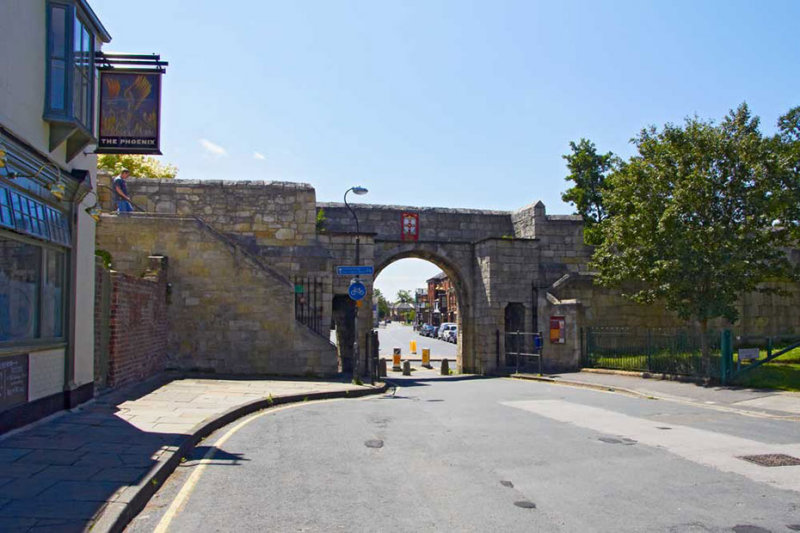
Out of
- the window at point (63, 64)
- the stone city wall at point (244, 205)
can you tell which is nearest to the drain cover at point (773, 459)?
the window at point (63, 64)

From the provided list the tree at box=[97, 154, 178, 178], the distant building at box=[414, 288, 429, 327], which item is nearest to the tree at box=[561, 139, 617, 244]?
the tree at box=[97, 154, 178, 178]

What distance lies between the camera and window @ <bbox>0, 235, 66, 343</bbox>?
8.19 m

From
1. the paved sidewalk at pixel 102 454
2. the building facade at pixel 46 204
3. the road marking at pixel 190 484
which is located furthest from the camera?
the building facade at pixel 46 204

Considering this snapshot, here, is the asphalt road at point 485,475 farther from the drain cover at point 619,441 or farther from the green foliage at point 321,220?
the green foliage at point 321,220

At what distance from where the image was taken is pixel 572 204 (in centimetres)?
3547

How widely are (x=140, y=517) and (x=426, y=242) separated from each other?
20.6 m

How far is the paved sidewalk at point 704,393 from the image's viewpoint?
514 inches

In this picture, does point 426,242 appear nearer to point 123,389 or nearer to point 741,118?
point 741,118

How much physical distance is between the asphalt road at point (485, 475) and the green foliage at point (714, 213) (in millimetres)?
6384

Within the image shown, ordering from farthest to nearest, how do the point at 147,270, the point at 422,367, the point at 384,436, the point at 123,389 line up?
the point at 422,367 → the point at 147,270 → the point at 123,389 → the point at 384,436

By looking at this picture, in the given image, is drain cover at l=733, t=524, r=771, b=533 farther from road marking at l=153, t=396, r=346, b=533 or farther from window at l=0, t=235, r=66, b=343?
window at l=0, t=235, r=66, b=343

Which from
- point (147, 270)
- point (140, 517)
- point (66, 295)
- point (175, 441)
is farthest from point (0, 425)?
point (147, 270)

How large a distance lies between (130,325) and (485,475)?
29.6ft

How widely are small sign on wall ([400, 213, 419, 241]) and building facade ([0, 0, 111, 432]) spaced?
15.4 m
